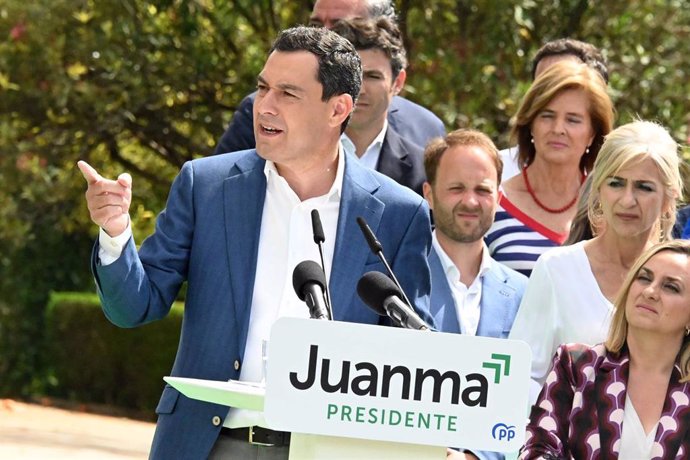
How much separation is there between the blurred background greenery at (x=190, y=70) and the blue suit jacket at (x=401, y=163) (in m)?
4.63

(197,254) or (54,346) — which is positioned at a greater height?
(54,346)

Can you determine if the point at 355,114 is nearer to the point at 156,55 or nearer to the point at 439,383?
the point at 439,383

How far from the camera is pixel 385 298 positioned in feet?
13.0

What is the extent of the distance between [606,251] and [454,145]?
2.70ft

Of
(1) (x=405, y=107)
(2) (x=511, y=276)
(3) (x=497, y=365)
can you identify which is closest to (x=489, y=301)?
(2) (x=511, y=276)

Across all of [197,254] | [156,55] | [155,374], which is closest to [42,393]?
[155,374]

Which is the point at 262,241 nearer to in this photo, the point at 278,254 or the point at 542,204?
the point at 278,254

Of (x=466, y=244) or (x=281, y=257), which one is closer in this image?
(x=281, y=257)

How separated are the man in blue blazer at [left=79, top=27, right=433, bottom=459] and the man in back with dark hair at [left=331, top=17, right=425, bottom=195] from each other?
147 centimetres

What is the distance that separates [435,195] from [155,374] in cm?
1205

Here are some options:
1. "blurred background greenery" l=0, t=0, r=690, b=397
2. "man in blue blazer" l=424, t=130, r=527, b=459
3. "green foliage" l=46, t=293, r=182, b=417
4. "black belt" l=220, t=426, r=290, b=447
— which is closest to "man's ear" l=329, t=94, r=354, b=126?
"black belt" l=220, t=426, r=290, b=447

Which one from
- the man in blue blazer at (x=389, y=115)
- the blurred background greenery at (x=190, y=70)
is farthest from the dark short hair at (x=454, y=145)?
the blurred background greenery at (x=190, y=70)

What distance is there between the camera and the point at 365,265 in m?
4.54

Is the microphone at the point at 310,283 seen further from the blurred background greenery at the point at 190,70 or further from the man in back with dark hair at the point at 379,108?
the blurred background greenery at the point at 190,70
